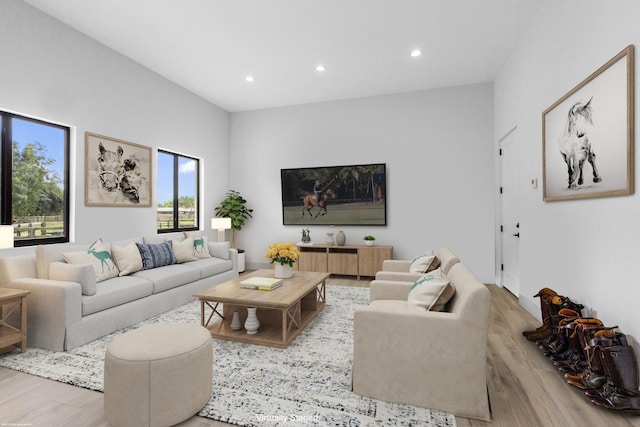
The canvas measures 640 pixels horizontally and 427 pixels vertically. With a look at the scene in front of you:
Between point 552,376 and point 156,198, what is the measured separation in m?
5.28

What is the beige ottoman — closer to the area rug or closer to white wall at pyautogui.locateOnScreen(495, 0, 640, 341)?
the area rug

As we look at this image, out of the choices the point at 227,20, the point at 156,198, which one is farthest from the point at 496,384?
the point at 156,198

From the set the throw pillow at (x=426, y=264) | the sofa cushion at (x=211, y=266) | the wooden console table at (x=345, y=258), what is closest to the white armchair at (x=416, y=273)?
the throw pillow at (x=426, y=264)

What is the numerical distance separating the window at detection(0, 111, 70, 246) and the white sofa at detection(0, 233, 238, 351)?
586 millimetres

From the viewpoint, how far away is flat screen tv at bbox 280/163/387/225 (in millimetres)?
5684

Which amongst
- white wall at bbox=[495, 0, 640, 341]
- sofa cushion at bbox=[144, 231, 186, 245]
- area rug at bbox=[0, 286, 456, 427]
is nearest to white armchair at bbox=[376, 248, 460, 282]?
area rug at bbox=[0, 286, 456, 427]

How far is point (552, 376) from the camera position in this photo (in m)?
2.22

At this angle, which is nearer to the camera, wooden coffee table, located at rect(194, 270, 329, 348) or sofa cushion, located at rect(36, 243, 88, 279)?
wooden coffee table, located at rect(194, 270, 329, 348)

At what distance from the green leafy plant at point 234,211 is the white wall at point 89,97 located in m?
1.07

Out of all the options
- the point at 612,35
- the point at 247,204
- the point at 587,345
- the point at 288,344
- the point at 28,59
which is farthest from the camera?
the point at 247,204

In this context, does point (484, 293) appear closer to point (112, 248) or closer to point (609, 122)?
point (609, 122)

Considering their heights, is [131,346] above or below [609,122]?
below

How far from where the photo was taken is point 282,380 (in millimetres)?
2145

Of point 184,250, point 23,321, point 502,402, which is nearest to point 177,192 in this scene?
point 184,250
